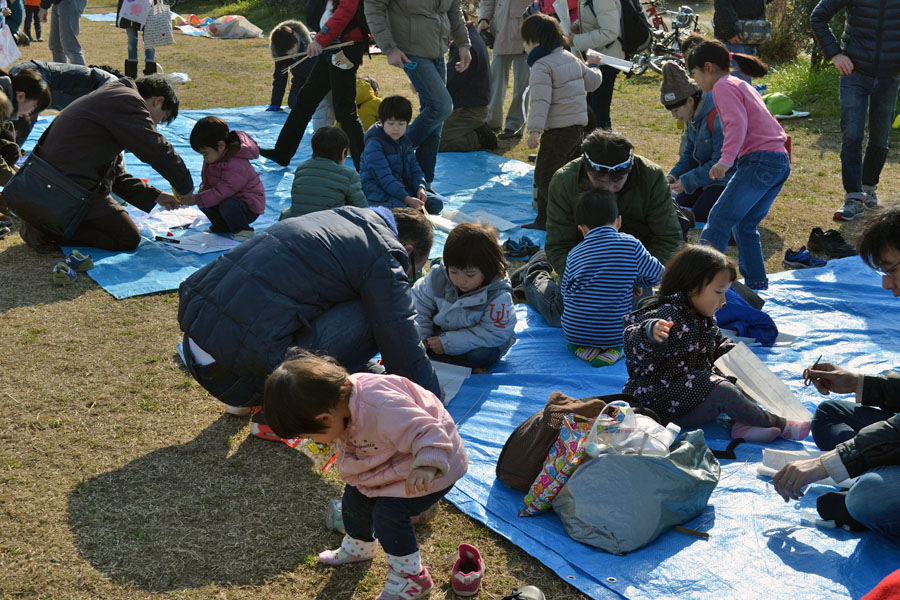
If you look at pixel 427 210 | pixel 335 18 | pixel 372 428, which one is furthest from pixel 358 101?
pixel 372 428

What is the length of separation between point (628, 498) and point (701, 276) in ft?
3.30

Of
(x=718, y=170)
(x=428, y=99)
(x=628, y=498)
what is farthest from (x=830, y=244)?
(x=628, y=498)

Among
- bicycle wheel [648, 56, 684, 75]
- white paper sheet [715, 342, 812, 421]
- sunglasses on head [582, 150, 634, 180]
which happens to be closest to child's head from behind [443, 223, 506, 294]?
sunglasses on head [582, 150, 634, 180]

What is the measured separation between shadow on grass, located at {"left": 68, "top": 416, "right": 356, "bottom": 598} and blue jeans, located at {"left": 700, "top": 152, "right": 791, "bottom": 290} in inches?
120

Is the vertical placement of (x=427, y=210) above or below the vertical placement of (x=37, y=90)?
below

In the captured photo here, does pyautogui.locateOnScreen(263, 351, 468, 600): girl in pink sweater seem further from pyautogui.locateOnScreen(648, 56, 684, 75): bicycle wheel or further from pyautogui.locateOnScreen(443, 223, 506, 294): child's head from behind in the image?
pyautogui.locateOnScreen(648, 56, 684, 75): bicycle wheel

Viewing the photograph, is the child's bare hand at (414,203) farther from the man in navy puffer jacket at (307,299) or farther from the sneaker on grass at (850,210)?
the sneaker on grass at (850,210)

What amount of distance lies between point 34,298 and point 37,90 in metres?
1.97

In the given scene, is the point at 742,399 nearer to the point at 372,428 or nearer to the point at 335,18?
the point at 372,428

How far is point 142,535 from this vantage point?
9.92 feet

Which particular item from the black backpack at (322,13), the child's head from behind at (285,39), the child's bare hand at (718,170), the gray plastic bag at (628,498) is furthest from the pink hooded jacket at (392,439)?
the child's head from behind at (285,39)

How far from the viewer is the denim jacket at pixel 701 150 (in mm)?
6059

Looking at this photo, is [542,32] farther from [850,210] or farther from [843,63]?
[850,210]

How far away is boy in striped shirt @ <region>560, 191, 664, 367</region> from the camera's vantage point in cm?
431
